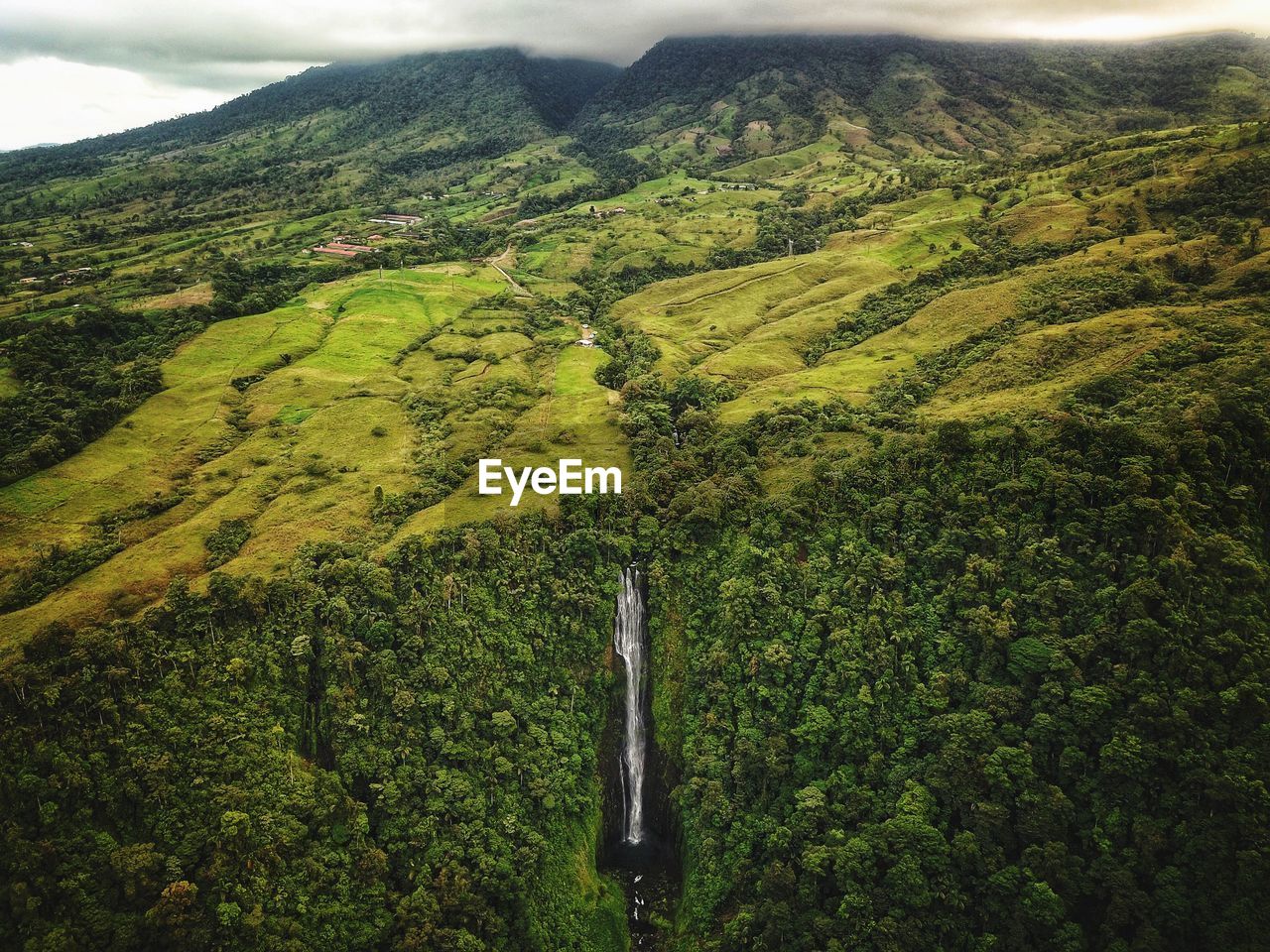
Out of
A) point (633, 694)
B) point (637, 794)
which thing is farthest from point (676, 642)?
point (637, 794)

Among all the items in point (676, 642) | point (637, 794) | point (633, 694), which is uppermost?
point (676, 642)

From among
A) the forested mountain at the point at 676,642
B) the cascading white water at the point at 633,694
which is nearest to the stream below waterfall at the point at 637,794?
the cascading white water at the point at 633,694

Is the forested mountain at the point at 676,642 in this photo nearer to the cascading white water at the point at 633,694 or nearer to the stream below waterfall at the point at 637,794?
the stream below waterfall at the point at 637,794

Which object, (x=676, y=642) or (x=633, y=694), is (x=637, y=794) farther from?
(x=676, y=642)

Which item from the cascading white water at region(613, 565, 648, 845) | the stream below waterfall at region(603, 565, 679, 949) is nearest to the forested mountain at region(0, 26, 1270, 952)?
the stream below waterfall at region(603, 565, 679, 949)

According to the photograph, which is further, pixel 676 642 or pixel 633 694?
pixel 633 694

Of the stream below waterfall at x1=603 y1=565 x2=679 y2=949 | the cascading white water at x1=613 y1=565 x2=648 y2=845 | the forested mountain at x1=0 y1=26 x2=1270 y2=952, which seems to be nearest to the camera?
the forested mountain at x1=0 y1=26 x2=1270 y2=952

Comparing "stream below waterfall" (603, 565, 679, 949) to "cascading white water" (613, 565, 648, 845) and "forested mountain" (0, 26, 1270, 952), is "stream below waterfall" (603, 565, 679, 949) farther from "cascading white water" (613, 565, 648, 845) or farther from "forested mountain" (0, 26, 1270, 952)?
"forested mountain" (0, 26, 1270, 952)

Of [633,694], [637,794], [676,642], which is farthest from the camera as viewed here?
[633,694]

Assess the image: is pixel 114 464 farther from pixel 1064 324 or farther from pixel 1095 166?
pixel 1095 166

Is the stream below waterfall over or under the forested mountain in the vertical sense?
under
